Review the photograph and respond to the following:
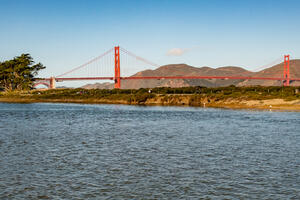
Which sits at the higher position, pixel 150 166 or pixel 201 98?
pixel 201 98

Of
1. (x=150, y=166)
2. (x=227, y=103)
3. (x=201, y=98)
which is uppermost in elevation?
(x=201, y=98)

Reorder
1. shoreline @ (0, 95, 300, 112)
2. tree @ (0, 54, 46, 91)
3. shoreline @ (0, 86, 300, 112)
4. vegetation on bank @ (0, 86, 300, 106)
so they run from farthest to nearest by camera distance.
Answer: tree @ (0, 54, 46, 91) < vegetation on bank @ (0, 86, 300, 106) < shoreline @ (0, 86, 300, 112) < shoreline @ (0, 95, 300, 112)

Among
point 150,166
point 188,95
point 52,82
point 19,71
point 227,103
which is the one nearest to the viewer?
point 150,166

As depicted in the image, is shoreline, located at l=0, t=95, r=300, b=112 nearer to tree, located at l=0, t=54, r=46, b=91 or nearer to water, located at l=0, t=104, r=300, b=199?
tree, located at l=0, t=54, r=46, b=91

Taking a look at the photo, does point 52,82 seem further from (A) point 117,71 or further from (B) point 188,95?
(B) point 188,95

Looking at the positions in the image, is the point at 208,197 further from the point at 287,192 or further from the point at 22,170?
the point at 22,170

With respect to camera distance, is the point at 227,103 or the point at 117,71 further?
the point at 117,71

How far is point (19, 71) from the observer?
104 metres

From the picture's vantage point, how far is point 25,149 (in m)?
20.3

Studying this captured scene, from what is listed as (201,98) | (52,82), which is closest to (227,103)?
(201,98)

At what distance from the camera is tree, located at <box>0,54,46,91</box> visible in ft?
335

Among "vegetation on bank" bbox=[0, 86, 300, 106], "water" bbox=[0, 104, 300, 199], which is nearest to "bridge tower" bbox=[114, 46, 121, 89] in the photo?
"vegetation on bank" bbox=[0, 86, 300, 106]

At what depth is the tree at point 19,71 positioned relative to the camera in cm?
10200

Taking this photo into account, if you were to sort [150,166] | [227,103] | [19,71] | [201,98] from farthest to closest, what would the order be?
[19,71] < [201,98] < [227,103] < [150,166]
